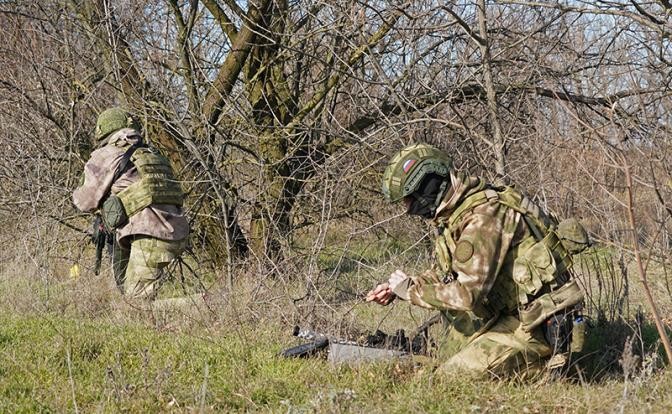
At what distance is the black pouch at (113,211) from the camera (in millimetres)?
7277

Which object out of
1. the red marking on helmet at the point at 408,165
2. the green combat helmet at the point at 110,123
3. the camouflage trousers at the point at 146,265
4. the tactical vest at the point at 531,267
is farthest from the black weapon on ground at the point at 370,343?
the green combat helmet at the point at 110,123

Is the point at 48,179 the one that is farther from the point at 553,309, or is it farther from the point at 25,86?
the point at 553,309

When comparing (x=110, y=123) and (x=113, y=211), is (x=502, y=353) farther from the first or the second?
(x=110, y=123)

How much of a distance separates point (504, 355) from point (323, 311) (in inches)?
77.7

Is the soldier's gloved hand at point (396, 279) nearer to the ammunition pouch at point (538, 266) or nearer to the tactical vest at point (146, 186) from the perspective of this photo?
the ammunition pouch at point (538, 266)

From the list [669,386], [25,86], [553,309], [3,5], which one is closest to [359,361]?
[553,309]

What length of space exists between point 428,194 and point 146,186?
3552mm

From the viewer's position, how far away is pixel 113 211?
7273mm

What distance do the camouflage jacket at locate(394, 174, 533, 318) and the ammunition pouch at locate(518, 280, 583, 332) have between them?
0.12 metres

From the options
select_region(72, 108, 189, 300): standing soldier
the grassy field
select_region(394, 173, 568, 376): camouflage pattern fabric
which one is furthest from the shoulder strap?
select_region(394, 173, 568, 376): camouflage pattern fabric

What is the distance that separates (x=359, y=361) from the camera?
15.8ft

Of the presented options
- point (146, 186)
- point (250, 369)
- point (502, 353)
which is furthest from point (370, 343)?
point (146, 186)

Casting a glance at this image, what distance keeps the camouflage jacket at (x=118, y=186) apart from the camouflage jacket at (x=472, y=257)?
3413 mm

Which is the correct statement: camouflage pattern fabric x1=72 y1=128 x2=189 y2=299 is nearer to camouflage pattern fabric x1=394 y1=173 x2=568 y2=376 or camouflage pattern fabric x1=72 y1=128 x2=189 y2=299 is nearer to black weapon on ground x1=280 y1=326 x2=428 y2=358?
black weapon on ground x1=280 y1=326 x2=428 y2=358
